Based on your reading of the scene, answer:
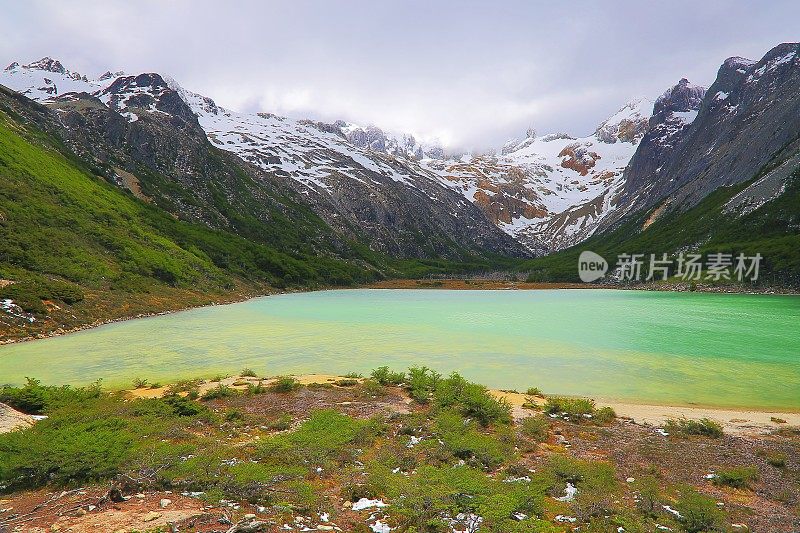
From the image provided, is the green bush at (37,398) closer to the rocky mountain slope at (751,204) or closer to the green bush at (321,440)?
the green bush at (321,440)

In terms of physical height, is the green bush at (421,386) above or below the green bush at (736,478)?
below

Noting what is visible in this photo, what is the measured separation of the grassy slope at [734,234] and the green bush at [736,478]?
11089 cm

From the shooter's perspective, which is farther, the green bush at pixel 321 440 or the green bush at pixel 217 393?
the green bush at pixel 217 393

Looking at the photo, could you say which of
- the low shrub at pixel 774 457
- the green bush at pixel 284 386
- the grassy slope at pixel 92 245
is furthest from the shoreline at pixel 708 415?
the grassy slope at pixel 92 245

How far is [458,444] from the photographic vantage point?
12.5 metres

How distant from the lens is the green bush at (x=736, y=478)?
416 inches

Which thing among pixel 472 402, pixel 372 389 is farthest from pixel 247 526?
pixel 372 389

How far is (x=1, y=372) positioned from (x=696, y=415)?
3730cm

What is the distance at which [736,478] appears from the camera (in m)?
10.6

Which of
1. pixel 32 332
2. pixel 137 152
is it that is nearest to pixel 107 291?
pixel 32 332

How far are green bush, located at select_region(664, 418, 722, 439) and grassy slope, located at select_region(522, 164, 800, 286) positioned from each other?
10709 centimetres

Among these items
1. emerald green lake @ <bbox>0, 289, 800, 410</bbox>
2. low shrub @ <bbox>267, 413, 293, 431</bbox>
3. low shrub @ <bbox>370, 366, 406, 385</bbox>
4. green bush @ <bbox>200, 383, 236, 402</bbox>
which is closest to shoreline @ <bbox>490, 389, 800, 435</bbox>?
emerald green lake @ <bbox>0, 289, 800, 410</bbox>

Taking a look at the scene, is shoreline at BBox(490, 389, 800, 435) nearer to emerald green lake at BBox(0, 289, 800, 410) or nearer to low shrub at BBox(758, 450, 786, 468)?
emerald green lake at BBox(0, 289, 800, 410)

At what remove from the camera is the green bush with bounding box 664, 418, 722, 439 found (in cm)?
1420
